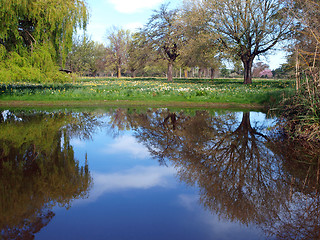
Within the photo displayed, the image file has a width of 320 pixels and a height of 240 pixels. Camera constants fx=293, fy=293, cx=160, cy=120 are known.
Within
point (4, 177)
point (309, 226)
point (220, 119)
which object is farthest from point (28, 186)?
point (220, 119)

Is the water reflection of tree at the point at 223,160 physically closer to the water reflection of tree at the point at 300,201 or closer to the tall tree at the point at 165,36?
the water reflection of tree at the point at 300,201

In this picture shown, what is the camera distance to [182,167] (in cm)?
559

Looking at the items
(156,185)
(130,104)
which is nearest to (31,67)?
(130,104)

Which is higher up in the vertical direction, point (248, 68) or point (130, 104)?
point (248, 68)

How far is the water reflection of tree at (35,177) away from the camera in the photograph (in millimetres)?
3554

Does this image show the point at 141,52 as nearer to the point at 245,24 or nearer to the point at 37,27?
the point at 245,24

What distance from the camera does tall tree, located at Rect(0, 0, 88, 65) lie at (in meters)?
14.2

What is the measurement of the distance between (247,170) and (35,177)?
3.71 metres

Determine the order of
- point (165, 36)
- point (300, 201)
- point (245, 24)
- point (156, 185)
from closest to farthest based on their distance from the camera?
point (300, 201)
point (156, 185)
point (245, 24)
point (165, 36)

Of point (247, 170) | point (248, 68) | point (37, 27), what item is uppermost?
point (37, 27)

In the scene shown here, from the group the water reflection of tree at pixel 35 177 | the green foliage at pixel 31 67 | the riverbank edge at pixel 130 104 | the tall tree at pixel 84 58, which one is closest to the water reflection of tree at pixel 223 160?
the water reflection of tree at pixel 35 177

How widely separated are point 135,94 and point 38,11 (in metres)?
6.72

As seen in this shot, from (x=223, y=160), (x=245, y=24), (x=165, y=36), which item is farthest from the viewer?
(x=165, y=36)

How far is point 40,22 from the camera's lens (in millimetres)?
15078
